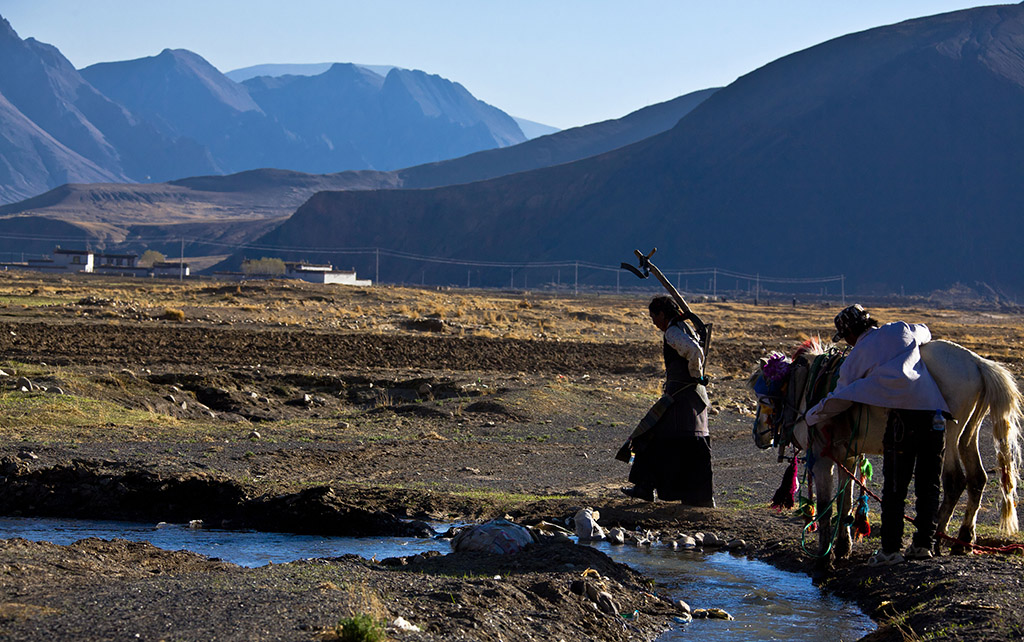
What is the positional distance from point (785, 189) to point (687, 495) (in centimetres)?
15218

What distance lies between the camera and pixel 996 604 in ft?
23.7

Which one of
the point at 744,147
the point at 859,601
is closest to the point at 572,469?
the point at 859,601

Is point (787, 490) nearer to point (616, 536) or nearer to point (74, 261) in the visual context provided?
point (616, 536)

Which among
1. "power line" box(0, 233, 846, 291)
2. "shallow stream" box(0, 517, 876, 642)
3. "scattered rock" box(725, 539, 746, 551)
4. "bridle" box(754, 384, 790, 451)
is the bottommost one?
"shallow stream" box(0, 517, 876, 642)

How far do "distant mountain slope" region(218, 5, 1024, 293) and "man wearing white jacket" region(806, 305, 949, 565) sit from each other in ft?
459

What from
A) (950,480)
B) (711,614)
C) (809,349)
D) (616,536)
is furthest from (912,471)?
(616,536)

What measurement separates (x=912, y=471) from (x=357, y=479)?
7.20 m

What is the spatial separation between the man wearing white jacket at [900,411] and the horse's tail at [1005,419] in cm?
43

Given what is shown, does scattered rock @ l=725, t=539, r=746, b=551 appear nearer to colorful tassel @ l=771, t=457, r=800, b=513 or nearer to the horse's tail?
colorful tassel @ l=771, t=457, r=800, b=513

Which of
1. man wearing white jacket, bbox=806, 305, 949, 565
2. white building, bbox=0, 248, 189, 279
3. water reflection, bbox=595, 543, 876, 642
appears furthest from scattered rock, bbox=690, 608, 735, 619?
white building, bbox=0, 248, 189, 279

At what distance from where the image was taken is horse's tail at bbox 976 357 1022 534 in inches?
337

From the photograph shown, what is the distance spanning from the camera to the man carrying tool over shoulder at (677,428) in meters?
10.9

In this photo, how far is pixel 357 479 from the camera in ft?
45.9

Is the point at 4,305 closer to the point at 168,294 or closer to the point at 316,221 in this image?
the point at 168,294
